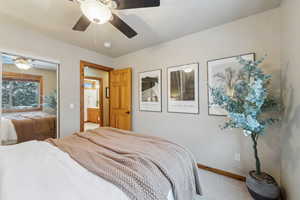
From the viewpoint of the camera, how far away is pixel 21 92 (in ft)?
8.39

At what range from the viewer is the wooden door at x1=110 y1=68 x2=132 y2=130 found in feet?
11.6

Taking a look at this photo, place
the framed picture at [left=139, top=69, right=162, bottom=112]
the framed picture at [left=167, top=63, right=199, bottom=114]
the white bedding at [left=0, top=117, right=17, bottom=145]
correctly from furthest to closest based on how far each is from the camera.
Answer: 1. the framed picture at [left=139, top=69, right=162, bottom=112]
2. the framed picture at [left=167, top=63, right=199, bottom=114]
3. the white bedding at [left=0, top=117, right=17, bottom=145]

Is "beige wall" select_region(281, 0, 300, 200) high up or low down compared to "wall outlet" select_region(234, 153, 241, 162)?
up

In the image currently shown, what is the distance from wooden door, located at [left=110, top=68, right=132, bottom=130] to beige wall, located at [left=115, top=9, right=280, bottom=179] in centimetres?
51

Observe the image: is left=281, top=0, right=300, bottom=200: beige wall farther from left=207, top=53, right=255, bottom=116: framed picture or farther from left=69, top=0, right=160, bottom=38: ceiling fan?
left=69, top=0, right=160, bottom=38: ceiling fan

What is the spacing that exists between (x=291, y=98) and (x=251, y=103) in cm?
39

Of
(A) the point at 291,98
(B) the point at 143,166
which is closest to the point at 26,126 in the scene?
(B) the point at 143,166

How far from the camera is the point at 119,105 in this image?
378 centimetres

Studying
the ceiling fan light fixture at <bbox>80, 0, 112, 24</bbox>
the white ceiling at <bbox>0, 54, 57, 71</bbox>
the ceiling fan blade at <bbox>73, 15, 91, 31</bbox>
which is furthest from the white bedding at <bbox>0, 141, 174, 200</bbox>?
the white ceiling at <bbox>0, 54, 57, 71</bbox>

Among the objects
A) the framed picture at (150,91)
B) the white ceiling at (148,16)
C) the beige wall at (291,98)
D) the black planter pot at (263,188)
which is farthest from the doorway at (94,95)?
the beige wall at (291,98)

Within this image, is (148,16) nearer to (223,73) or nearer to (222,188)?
(223,73)

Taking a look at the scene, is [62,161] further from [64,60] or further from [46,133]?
[64,60]

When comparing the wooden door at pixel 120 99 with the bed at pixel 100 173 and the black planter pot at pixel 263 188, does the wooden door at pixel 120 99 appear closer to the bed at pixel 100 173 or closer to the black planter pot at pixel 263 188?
the bed at pixel 100 173

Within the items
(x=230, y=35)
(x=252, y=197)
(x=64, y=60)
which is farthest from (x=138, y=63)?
(x=252, y=197)
